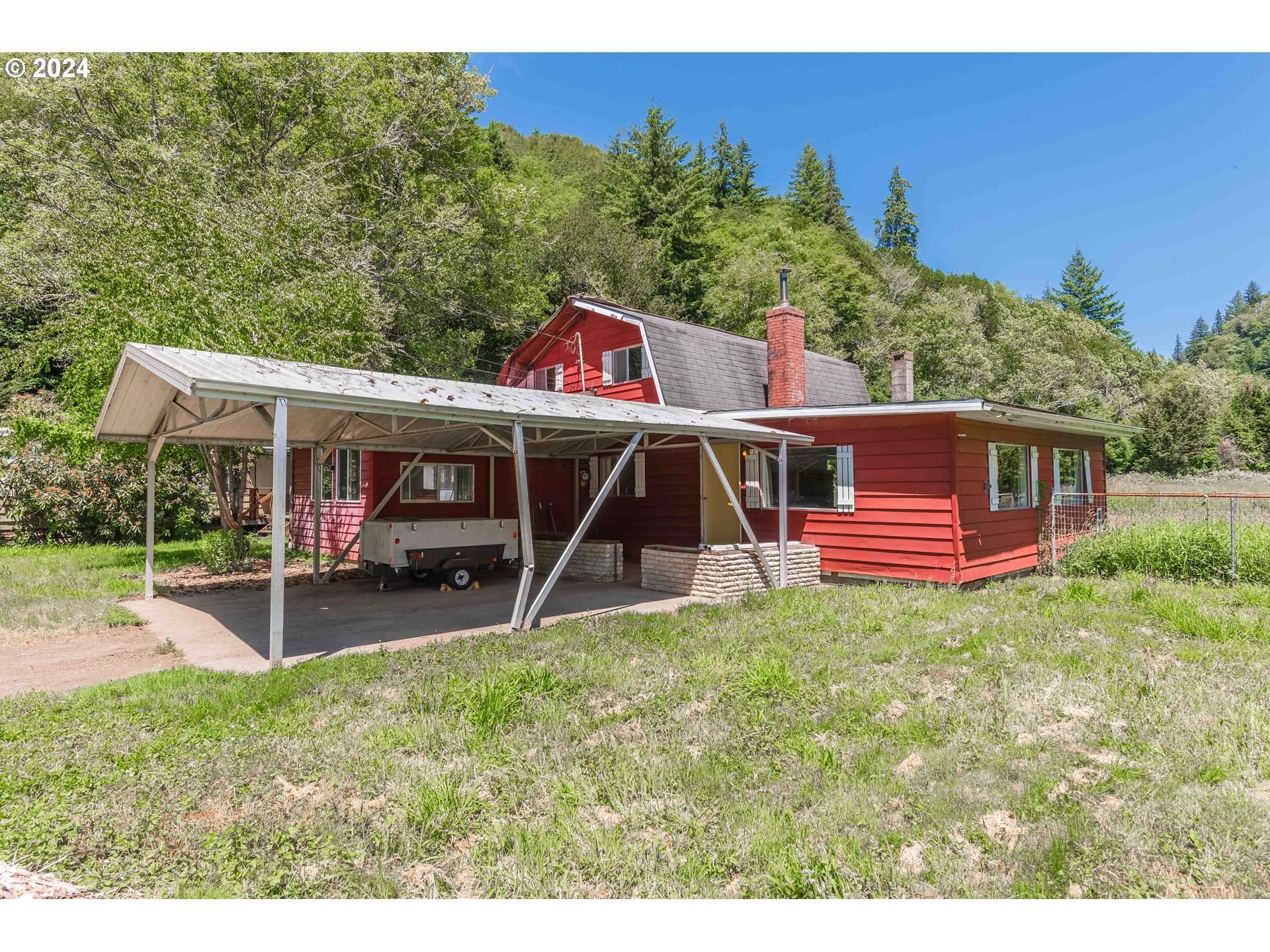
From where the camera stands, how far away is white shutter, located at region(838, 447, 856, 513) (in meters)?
10.9

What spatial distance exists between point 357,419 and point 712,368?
313 inches

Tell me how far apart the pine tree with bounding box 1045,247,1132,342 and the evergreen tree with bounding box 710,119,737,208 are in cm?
3342

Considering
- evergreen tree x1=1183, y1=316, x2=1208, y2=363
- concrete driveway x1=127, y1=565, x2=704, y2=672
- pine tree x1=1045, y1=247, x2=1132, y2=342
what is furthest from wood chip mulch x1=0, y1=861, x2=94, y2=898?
evergreen tree x1=1183, y1=316, x2=1208, y2=363

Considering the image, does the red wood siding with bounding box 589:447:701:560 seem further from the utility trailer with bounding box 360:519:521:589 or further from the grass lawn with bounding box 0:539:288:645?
→ the grass lawn with bounding box 0:539:288:645

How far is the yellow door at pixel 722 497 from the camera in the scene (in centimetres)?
1234

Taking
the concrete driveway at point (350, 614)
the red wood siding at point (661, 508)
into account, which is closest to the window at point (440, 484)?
the concrete driveway at point (350, 614)

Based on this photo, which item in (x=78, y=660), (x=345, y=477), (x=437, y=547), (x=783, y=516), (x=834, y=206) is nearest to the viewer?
(x=78, y=660)

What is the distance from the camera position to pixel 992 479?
1095 centimetres

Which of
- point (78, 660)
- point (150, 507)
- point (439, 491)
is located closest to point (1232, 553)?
point (439, 491)

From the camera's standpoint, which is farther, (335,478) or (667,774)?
(335,478)

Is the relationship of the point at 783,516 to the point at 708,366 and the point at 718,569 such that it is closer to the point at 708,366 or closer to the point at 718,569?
the point at 718,569

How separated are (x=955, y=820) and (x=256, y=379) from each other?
20.2 ft
